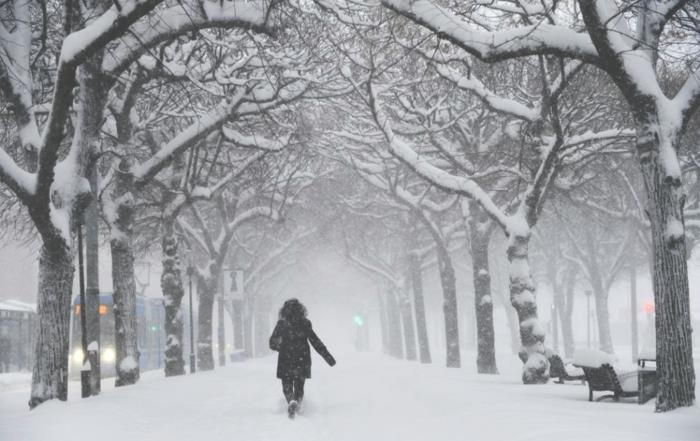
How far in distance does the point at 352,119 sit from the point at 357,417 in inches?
447

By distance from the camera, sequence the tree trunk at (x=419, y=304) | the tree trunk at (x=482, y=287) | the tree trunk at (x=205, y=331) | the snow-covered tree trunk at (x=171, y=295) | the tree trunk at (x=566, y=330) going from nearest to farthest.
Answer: the snow-covered tree trunk at (x=171, y=295)
the tree trunk at (x=482, y=287)
the tree trunk at (x=205, y=331)
the tree trunk at (x=419, y=304)
the tree trunk at (x=566, y=330)

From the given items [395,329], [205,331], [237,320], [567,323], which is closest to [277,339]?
[205,331]

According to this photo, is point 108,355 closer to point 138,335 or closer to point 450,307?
point 138,335

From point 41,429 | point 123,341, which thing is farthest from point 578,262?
point 41,429

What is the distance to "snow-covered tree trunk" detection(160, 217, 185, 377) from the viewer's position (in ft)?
53.9

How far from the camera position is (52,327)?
9211 mm

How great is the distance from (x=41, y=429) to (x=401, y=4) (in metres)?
6.11

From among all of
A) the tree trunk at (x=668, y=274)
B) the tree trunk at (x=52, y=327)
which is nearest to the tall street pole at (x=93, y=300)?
the tree trunk at (x=52, y=327)

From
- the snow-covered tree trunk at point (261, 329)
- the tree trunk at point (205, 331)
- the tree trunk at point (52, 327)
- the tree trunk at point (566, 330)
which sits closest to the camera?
the tree trunk at point (52, 327)

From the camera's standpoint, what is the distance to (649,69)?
7.86m

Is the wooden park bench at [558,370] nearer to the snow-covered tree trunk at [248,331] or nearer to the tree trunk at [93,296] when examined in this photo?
the tree trunk at [93,296]

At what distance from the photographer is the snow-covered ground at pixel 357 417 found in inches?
263

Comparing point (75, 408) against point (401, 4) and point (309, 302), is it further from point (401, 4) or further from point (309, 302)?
point (309, 302)

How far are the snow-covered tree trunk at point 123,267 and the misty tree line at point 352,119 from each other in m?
0.04
